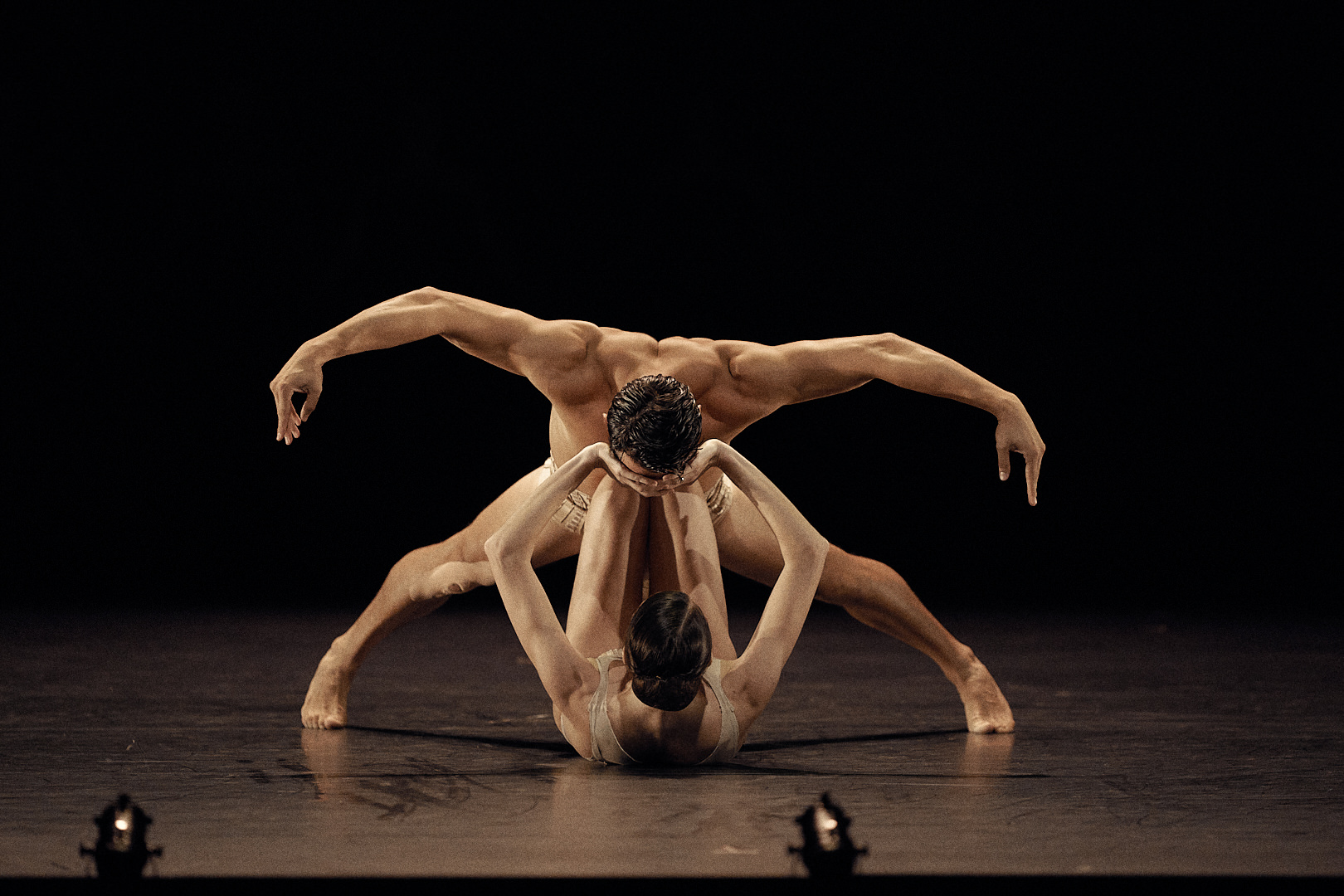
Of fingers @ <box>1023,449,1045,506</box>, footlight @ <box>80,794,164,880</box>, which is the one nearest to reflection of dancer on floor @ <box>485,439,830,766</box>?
fingers @ <box>1023,449,1045,506</box>

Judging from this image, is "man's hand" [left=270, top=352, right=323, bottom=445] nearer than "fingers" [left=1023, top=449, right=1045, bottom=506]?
Yes

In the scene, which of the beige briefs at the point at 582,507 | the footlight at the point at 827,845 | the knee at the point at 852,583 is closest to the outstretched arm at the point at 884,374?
the beige briefs at the point at 582,507

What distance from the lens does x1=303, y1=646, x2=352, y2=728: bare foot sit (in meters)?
2.94

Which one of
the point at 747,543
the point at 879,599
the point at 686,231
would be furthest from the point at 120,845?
the point at 686,231

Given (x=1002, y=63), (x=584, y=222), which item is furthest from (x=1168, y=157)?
(x=584, y=222)

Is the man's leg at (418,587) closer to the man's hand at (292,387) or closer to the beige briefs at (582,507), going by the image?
the beige briefs at (582,507)

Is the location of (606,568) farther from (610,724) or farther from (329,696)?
(329,696)

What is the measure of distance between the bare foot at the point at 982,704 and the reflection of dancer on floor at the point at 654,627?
589 millimetres

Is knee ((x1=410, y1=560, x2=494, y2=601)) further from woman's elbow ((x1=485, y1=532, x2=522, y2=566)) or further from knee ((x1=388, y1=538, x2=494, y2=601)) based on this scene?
woman's elbow ((x1=485, y1=532, x2=522, y2=566))

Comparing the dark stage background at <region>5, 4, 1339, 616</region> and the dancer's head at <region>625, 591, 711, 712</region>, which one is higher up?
the dark stage background at <region>5, 4, 1339, 616</region>

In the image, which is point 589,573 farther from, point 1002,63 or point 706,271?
point 1002,63

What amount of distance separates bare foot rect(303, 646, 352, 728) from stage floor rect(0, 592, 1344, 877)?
2.5 inches

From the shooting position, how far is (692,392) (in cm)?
289

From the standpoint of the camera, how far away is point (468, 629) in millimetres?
5148
